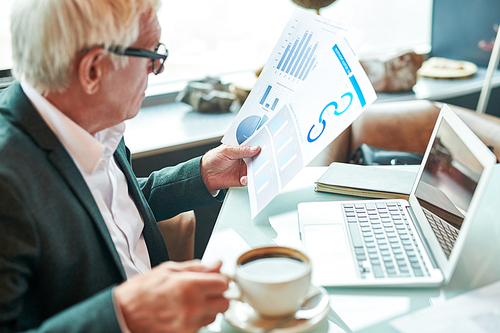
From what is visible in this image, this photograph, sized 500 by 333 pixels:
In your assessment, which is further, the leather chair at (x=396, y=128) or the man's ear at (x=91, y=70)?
the leather chair at (x=396, y=128)

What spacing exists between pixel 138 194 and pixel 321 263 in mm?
455

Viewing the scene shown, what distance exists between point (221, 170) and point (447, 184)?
1.73 feet

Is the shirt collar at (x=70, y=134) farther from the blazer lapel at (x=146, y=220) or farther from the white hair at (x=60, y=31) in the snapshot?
the blazer lapel at (x=146, y=220)

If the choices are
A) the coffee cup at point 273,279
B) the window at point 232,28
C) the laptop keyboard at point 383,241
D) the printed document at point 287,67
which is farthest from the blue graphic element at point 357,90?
the window at point 232,28

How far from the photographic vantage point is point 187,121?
77.7 inches

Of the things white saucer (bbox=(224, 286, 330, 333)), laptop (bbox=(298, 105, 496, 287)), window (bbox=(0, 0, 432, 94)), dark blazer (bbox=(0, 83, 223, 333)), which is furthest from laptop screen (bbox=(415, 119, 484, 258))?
window (bbox=(0, 0, 432, 94))

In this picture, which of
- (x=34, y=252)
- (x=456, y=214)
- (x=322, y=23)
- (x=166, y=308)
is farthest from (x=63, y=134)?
(x=456, y=214)

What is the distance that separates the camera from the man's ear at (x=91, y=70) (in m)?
0.71

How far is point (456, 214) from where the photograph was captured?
72 centimetres

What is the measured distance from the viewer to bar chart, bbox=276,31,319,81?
94cm

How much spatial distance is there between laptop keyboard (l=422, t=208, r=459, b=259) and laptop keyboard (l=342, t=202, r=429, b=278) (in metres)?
0.04

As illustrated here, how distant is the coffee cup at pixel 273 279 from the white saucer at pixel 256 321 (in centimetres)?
1

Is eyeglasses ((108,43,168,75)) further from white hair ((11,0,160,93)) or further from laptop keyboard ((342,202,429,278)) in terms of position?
laptop keyboard ((342,202,429,278))

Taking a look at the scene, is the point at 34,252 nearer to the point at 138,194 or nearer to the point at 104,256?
the point at 104,256
